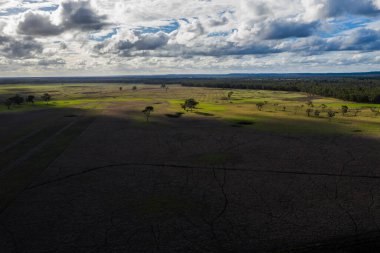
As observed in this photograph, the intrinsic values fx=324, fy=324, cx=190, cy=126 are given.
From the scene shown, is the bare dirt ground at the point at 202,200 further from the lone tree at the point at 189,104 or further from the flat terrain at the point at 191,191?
the lone tree at the point at 189,104

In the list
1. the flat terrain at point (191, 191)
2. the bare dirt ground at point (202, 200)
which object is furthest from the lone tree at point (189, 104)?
the bare dirt ground at point (202, 200)

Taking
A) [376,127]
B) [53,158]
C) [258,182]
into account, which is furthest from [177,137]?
[376,127]

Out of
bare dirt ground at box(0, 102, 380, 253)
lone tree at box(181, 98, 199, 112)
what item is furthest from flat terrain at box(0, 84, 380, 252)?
lone tree at box(181, 98, 199, 112)

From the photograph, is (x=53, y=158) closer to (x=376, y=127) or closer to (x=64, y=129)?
→ (x=64, y=129)

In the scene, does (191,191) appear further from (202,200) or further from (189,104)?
(189,104)

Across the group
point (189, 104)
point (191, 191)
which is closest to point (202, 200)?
point (191, 191)

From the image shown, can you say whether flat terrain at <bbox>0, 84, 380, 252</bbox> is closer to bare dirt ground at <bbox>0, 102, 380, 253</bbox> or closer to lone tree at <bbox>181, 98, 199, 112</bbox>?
bare dirt ground at <bbox>0, 102, 380, 253</bbox>
